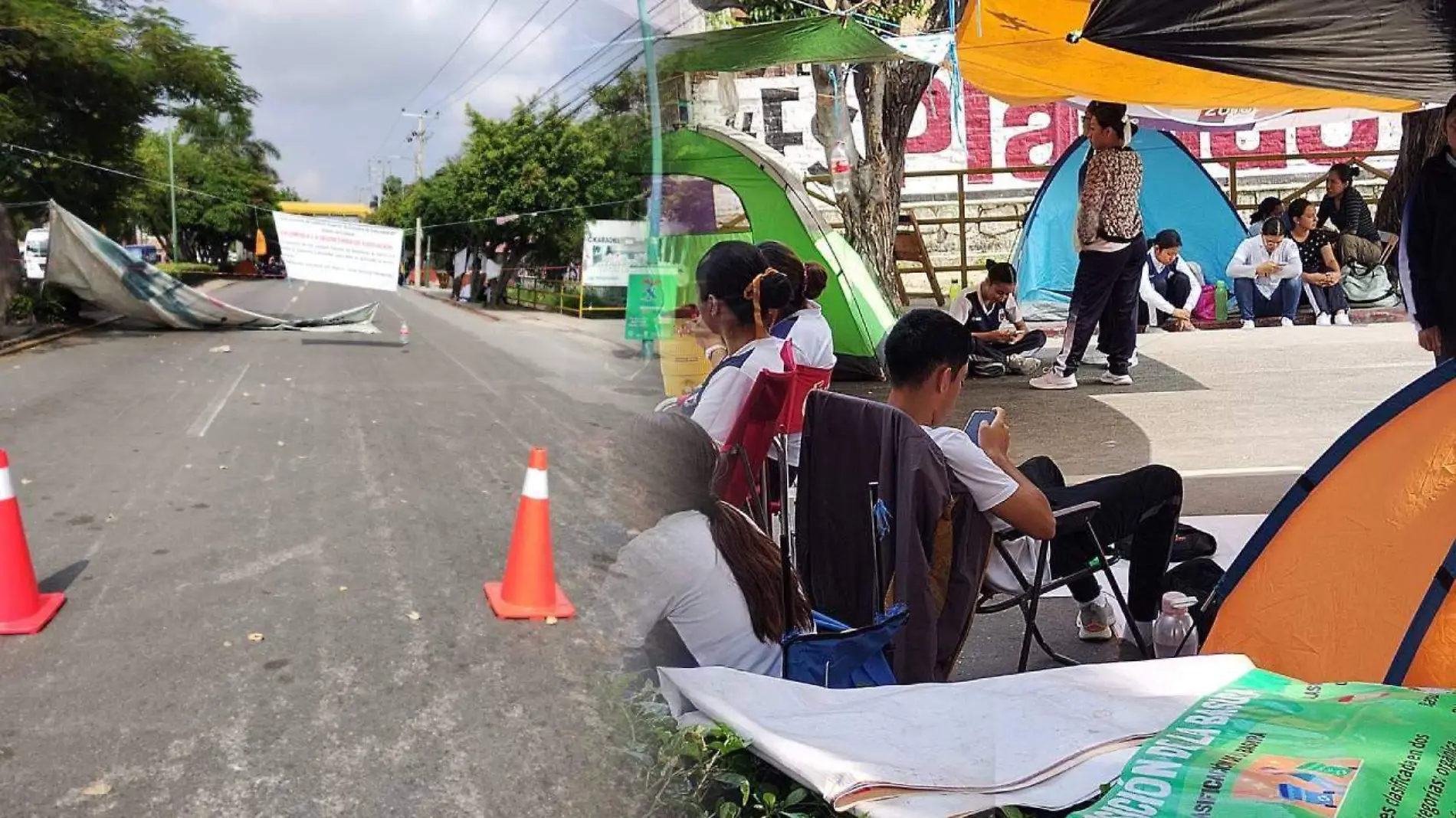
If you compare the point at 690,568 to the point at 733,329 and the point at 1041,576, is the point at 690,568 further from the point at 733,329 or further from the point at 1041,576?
the point at 1041,576

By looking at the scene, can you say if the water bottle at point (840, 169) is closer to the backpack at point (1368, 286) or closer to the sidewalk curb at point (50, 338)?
the sidewalk curb at point (50, 338)

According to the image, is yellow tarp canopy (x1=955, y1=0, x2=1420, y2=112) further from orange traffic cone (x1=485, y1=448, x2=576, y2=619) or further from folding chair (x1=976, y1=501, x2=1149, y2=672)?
orange traffic cone (x1=485, y1=448, x2=576, y2=619)

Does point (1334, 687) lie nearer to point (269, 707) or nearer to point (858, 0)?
point (269, 707)

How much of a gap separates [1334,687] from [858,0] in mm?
5737

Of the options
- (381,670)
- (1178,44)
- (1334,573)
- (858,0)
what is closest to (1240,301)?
(858,0)

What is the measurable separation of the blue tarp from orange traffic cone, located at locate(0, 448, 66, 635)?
29.5 ft

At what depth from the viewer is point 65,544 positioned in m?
1.31

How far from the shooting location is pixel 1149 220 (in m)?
10.2

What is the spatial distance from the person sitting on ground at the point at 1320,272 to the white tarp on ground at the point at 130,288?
374 inches

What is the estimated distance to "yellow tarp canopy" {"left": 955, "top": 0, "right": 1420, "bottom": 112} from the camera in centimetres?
503

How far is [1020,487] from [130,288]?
1.90m

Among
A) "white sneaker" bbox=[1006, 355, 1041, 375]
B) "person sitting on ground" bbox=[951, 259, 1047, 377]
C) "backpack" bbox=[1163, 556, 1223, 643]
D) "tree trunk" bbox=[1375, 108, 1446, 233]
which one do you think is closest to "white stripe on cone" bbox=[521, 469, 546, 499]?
"backpack" bbox=[1163, 556, 1223, 643]

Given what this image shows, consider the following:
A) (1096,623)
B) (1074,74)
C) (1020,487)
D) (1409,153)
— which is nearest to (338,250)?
(1020,487)

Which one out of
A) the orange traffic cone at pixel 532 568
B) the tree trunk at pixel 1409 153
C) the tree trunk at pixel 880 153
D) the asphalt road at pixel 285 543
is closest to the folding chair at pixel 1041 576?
the asphalt road at pixel 285 543
